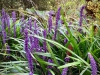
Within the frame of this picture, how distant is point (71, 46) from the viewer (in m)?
2.62

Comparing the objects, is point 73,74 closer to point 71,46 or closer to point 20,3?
point 71,46

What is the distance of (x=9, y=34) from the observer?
3.61 meters

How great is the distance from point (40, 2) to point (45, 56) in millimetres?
9257

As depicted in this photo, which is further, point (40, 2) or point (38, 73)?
point (40, 2)

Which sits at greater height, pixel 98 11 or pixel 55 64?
pixel 98 11

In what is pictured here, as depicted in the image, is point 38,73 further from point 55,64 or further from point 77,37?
point 77,37

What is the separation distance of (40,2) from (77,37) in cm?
873

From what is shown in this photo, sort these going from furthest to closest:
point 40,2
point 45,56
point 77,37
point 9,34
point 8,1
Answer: point 40,2
point 8,1
point 9,34
point 77,37
point 45,56

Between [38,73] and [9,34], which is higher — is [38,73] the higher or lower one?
the lower one

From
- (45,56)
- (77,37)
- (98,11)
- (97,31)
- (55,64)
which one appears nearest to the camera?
(55,64)

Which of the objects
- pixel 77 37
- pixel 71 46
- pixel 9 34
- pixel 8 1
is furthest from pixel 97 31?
pixel 8 1

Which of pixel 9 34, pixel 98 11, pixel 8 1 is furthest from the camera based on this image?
pixel 8 1

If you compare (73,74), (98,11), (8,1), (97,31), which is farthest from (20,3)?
(73,74)

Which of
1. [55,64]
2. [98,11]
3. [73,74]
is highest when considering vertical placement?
[98,11]
